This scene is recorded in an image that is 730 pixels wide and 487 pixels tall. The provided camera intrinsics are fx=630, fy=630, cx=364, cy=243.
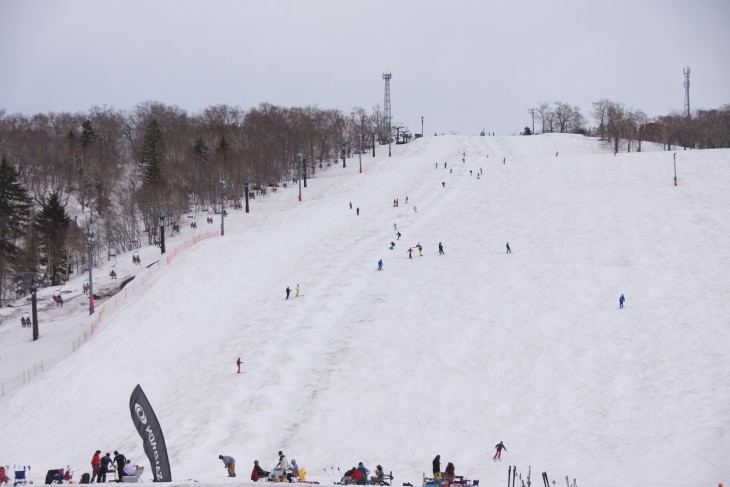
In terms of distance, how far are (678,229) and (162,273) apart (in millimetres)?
36183

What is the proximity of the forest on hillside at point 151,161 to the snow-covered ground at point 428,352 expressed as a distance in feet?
41.1

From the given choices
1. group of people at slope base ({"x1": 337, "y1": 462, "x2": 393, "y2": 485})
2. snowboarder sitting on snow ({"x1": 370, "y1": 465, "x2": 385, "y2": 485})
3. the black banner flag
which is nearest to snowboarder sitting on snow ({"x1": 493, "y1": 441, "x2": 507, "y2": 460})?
group of people at slope base ({"x1": 337, "y1": 462, "x2": 393, "y2": 485})

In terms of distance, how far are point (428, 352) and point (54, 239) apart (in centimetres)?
5012

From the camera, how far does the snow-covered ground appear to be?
2095 cm

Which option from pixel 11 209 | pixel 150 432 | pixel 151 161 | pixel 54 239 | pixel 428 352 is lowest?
pixel 428 352

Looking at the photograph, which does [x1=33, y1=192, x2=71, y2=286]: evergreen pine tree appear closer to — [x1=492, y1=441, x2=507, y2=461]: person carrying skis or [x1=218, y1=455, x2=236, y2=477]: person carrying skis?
[x1=218, y1=455, x2=236, y2=477]: person carrying skis

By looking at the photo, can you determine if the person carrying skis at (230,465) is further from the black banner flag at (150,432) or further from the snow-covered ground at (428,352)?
the black banner flag at (150,432)

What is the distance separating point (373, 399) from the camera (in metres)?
24.7

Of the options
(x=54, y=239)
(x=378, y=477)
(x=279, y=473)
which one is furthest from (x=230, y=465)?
(x=54, y=239)

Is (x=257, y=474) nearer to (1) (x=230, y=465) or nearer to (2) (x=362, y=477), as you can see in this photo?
(1) (x=230, y=465)

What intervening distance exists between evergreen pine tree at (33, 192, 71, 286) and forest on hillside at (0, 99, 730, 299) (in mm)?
130

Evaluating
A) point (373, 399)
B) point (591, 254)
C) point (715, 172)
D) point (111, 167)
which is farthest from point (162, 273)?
point (111, 167)

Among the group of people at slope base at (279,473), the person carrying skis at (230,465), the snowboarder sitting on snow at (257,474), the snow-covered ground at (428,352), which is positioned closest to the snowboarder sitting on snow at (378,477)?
the snow-covered ground at (428,352)

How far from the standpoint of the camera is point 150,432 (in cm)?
1491
